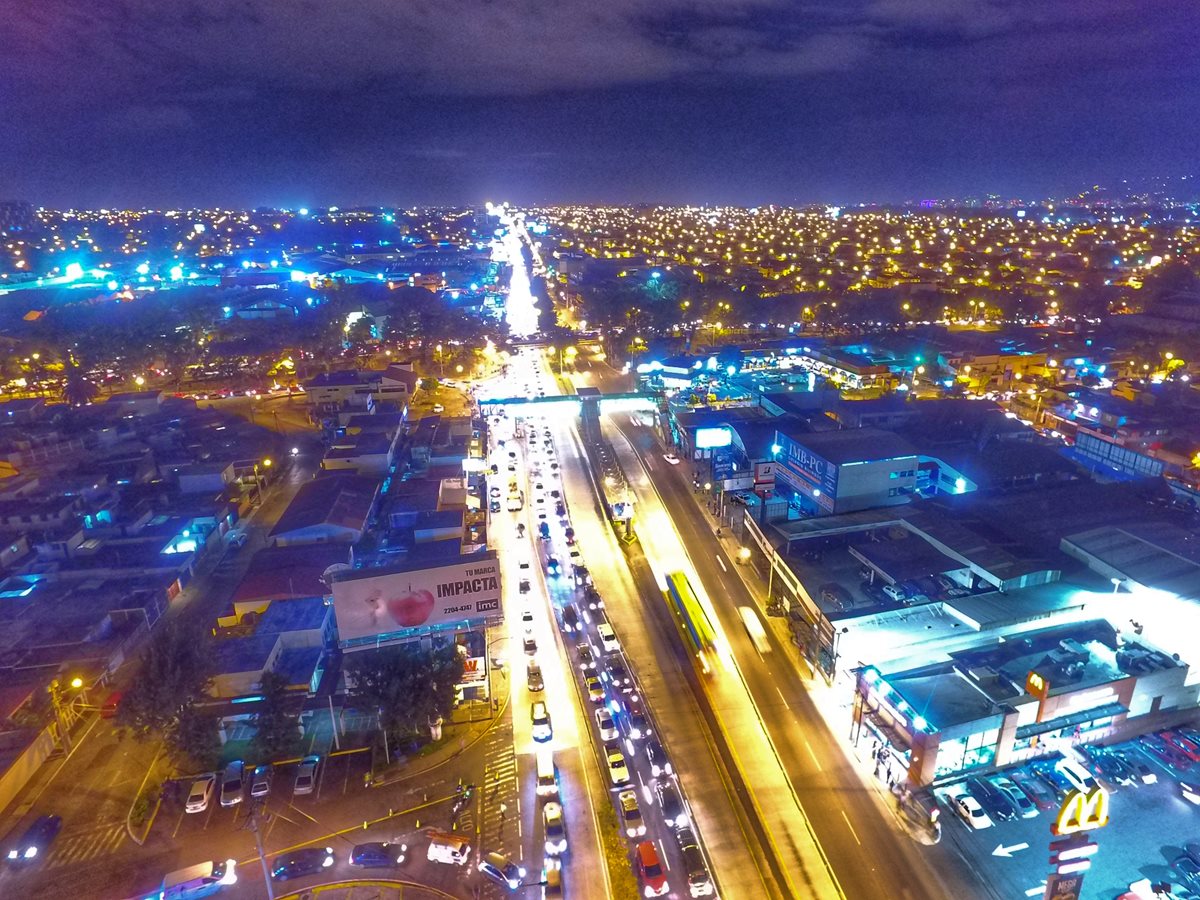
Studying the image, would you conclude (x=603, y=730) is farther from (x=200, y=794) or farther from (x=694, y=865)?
(x=200, y=794)

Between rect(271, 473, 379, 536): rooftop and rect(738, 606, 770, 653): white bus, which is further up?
rect(271, 473, 379, 536): rooftop

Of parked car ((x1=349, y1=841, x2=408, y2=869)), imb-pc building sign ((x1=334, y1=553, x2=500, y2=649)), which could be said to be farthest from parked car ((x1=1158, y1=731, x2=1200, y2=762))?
parked car ((x1=349, y1=841, x2=408, y2=869))

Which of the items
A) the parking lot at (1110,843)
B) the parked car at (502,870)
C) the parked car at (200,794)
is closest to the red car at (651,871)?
the parked car at (502,870)

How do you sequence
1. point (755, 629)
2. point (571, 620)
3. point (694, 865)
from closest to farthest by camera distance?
point (694, 865), point (755, 629), point (571, 620)

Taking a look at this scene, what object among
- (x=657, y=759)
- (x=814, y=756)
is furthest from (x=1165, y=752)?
(x=657, y=759)

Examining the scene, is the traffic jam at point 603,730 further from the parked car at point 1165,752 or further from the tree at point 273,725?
the parked car at point 1165,752

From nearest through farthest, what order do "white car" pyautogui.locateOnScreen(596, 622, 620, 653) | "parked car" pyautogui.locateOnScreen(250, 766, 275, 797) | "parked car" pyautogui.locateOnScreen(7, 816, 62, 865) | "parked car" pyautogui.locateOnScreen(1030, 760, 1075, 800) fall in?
"parked car" pyautogui.locateOnScreen(7, 816, 62, 865)
"parked car" pyautogui.locateOnScreen(1030, 760, 1075, 800)
"parked car" pyautogui.locateOnScreen(250, 766, 275, 797)
"white car" pyautogui.locateOnScreen(596, 622, 620, 653)

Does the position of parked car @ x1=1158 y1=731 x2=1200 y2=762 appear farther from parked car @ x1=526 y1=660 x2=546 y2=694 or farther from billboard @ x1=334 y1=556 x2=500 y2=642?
billboard @ x1=334 y1=556 x2=500 y2=642
